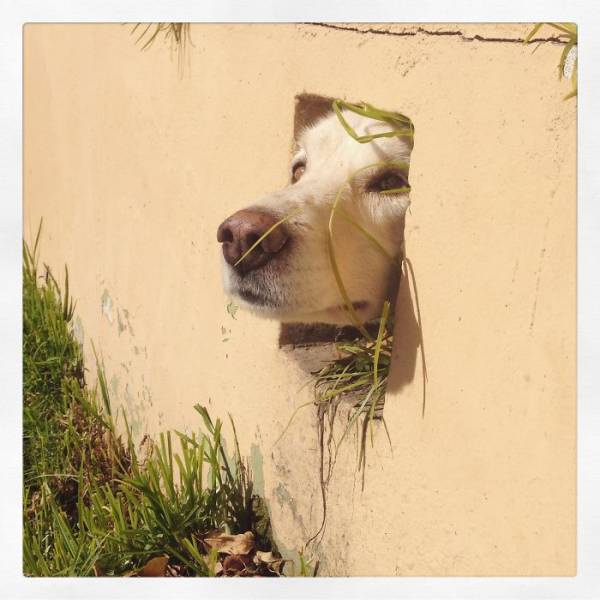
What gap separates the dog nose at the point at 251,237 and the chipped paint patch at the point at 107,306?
1076 mm

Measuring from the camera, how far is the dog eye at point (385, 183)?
1746 millimetres

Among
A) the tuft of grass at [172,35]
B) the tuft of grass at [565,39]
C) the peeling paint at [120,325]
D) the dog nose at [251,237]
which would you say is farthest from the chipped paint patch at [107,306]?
the tuft of grass at [565,39]

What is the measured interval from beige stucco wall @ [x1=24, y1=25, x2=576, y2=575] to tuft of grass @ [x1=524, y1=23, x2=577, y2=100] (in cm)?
2

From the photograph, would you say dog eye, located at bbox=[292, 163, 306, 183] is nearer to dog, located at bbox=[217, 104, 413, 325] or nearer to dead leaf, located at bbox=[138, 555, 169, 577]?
dog, located at bbox=[217, 104, 413, 325]

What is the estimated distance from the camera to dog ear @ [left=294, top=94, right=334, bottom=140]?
1.81 metres

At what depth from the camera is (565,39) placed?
135 centimetres

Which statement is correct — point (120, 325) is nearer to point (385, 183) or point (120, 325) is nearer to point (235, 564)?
point (235, 564)

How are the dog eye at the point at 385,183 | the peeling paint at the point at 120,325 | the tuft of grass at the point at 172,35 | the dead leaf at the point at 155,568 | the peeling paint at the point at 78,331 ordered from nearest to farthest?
the dog eye at the point at 385,183 < the dead leaf at the point at 155,568 < the tuft of grass at the point at 172,35 < the peeling paint at the point at 120,325 < the peeling paint at the point at 78,331

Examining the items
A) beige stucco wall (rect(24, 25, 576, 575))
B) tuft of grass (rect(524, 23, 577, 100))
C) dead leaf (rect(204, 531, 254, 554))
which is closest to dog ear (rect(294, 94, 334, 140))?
beige stucco wall (rect(24, 25, 576, 575))

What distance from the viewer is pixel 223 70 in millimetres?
1968

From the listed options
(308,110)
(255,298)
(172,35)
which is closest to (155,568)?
(255,298)

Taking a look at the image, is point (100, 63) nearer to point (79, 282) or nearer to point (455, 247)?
point (79, 282)

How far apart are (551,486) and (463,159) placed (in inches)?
18.9
